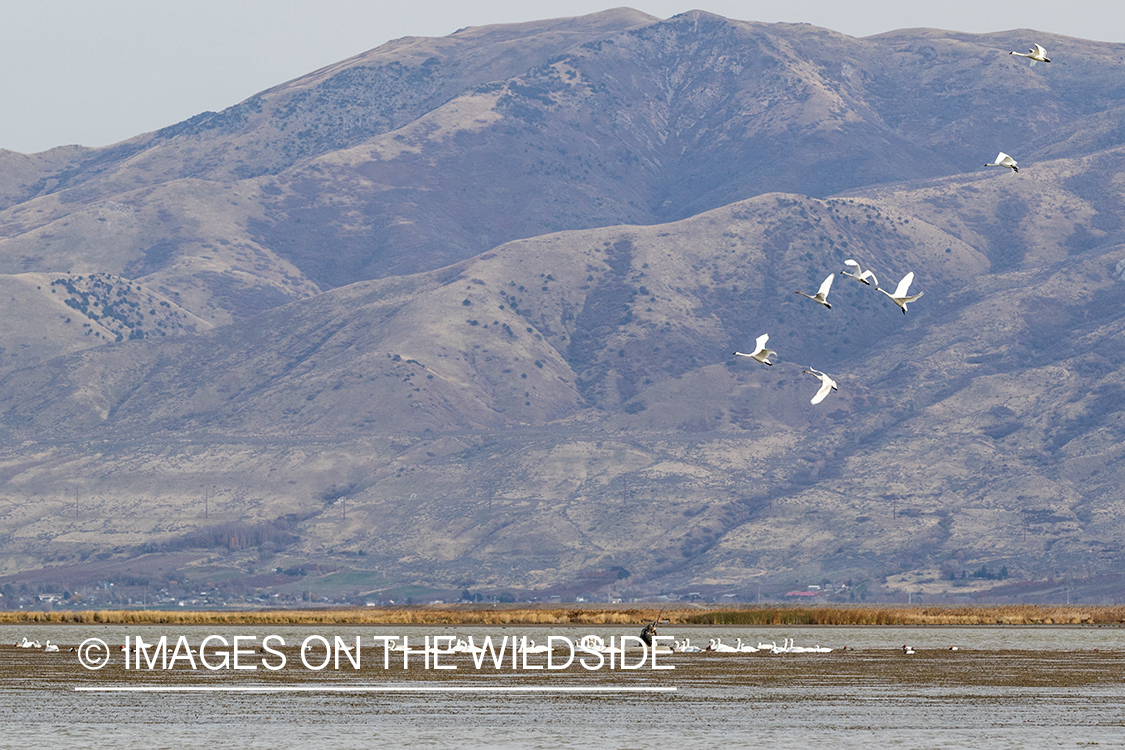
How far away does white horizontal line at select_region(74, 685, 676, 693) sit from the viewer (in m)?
70.7

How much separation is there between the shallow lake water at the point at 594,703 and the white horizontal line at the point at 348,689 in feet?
0.30

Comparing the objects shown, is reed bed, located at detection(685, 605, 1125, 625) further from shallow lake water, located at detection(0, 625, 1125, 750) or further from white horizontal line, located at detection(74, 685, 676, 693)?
white horizontal line, located at detection(74, 685, 676, 693)

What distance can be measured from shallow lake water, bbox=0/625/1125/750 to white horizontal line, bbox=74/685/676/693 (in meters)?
0.09

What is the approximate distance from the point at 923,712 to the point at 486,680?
2057cm

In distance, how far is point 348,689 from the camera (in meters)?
71.3

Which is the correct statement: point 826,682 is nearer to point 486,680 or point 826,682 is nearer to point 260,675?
point 486,680

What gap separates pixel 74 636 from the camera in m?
108

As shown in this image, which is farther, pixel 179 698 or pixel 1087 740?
pixel 179 698

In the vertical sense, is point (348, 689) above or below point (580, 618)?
above

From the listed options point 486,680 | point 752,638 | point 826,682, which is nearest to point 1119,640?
point 752,638

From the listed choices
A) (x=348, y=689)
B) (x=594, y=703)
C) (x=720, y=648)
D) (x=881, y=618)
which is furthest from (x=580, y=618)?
(x=594, y=703)

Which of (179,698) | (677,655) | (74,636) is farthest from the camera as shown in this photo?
(74,636)

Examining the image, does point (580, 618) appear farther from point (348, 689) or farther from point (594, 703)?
point (594, 703)

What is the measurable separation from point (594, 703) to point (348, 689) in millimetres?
10435
